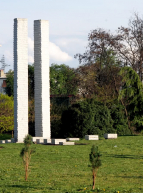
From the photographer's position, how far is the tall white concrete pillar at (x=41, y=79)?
103 ft

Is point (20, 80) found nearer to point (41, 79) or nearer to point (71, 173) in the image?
point (41, 79)

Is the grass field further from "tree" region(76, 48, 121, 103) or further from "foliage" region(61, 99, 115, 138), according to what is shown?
"tree" region(76, 48, 121, 103)

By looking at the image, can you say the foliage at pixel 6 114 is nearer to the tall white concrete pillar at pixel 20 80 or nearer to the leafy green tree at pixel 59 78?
the tall white concrete pillar at pixel 20 80

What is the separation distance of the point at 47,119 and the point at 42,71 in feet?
12.0

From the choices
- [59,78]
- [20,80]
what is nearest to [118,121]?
→ [20,80]

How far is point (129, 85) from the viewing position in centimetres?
2206

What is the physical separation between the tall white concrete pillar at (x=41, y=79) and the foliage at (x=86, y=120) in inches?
119

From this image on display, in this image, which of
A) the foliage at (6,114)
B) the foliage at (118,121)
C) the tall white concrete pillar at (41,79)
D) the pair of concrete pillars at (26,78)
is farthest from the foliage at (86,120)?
the foliage at (6,114)

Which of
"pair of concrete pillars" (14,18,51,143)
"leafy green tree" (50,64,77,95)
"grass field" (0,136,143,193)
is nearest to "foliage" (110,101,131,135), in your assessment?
"pair of concrete pillars" (14,18,51,143)

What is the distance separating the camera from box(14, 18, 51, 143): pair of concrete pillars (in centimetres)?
3059

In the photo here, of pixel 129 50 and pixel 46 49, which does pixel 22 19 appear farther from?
pixel 129 50

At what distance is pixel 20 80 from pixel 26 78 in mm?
503

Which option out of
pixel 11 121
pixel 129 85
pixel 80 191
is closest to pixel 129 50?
pixel 11 121

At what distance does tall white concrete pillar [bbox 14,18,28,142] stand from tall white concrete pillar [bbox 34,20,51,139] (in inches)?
43.3
